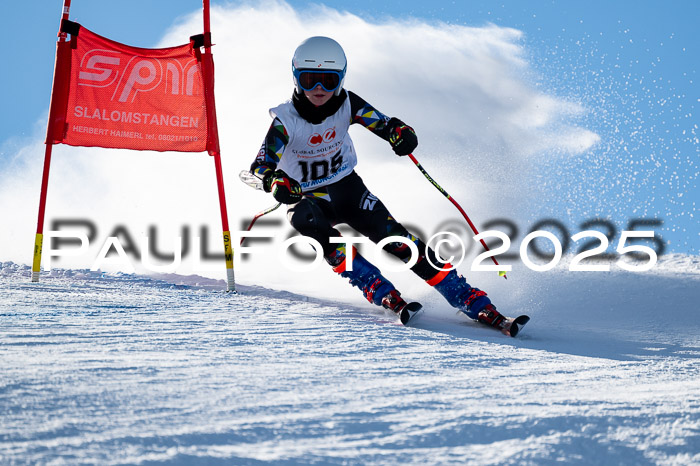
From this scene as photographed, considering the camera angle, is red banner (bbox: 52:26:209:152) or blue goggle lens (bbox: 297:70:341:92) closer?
blue goggle lens (bbox: 297:70:341:92)

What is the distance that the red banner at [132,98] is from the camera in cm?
498

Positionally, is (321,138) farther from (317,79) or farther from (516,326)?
(516,326)

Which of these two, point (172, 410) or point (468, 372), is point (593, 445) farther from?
point (172, 410)

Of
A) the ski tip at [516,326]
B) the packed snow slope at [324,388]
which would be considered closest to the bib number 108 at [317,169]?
the packed snow slope at [324,388]

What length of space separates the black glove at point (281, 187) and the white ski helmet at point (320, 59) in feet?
1.83

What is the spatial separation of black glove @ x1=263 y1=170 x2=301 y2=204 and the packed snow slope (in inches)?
25.1

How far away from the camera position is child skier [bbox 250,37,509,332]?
3801 millimetres

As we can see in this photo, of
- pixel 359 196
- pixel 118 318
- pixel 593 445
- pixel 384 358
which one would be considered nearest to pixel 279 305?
pixel 359 196

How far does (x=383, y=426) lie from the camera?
1720mm

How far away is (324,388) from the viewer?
2051 mm

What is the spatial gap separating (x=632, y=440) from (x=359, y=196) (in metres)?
2.54

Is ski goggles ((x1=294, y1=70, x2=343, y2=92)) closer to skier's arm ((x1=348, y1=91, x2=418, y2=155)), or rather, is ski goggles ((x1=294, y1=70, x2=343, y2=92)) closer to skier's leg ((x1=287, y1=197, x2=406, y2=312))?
skier's arm ((x1=348, y1=91, x2=418, y2=155))

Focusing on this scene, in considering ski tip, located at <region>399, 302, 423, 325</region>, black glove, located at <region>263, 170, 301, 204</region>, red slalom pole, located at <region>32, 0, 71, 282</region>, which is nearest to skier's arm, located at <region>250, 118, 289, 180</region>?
black glove, located at <region>263, 170, 301, 204</region>

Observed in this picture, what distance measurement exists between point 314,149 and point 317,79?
43 centimetres
